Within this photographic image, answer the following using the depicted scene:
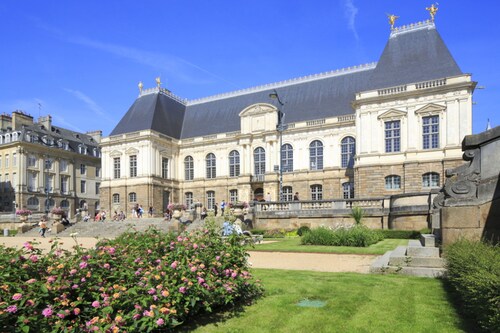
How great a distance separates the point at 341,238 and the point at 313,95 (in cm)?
3099

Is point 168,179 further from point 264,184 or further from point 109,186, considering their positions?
point 264,184

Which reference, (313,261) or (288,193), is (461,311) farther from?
(288,193)

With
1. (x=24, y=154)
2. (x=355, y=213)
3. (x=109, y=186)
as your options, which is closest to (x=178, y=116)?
(x=109, y=186)

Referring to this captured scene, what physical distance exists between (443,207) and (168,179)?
42.0 meters

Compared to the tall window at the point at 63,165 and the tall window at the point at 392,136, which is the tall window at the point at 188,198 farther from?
the tall window at the point at 392,136

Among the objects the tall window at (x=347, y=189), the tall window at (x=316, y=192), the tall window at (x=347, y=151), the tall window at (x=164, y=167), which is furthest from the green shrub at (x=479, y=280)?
the tall window at (x=164, y=167)

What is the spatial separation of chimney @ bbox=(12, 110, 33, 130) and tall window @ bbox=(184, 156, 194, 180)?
25.5 meters

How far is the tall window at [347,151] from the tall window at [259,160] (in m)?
9.02

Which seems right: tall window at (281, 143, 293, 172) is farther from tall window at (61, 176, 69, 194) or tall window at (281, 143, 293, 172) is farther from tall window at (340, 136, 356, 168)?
tall window at (61, 176, 69, 194)

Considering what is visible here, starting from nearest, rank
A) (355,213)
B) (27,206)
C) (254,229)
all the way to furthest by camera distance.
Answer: (355,213) → (254,229) → (27,206)

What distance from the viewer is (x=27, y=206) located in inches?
1998

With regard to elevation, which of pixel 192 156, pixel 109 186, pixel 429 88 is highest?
pixel 429 88

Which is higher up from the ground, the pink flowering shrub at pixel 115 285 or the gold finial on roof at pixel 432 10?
the gold finial on roof at pixel 432 10

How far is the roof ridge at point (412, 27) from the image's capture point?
35156mm
